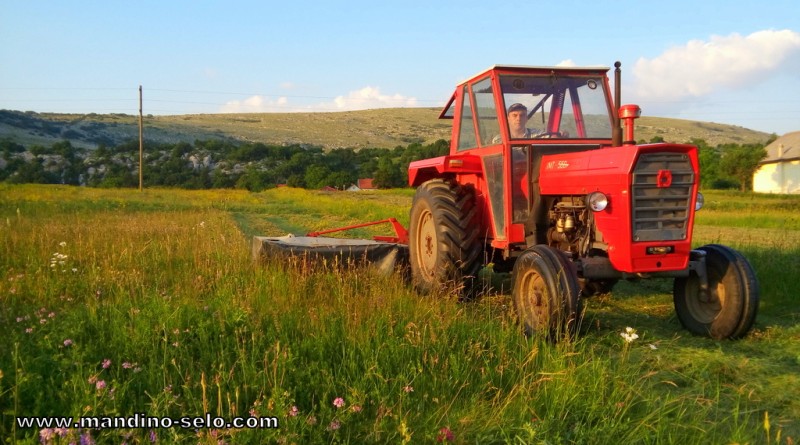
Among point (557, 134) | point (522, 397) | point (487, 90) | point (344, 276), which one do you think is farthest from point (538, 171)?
point (522, 397)

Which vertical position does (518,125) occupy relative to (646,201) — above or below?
above

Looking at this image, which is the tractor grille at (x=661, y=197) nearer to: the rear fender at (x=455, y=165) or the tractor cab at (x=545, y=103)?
the tractor cab at (x=545, y=103)

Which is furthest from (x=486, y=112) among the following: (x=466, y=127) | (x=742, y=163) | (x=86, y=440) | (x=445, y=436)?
(x=742, y=163)

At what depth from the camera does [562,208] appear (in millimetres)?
4957

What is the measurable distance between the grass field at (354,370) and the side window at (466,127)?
1.63 m

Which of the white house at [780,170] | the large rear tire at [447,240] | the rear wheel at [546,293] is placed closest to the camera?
the rear wheel at [546,293]

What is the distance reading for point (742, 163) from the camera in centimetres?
4259

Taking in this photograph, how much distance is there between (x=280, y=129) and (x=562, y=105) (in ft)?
294

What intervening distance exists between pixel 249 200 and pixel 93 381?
2564 cm

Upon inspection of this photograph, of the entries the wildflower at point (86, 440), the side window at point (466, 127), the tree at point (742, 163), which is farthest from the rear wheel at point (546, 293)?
the tree at point (742, 163)

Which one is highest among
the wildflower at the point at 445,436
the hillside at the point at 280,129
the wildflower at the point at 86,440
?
the hillside at the point at 280,129

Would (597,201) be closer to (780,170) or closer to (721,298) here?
(721,298)

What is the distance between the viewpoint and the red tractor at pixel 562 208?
4.36 meters

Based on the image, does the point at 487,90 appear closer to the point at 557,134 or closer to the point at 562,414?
the point at 557,134
